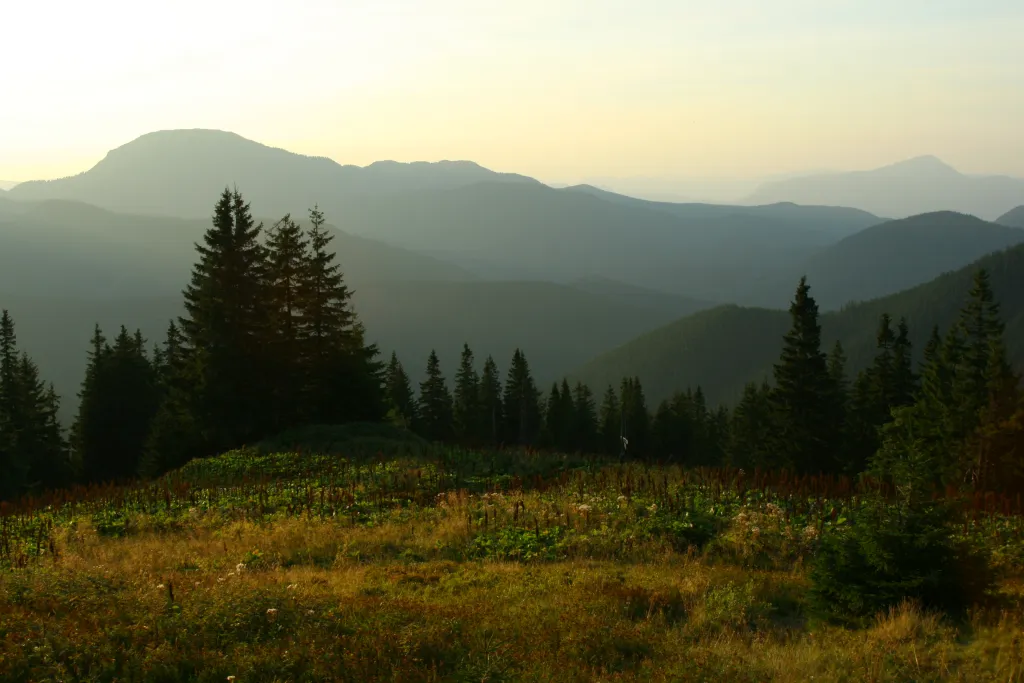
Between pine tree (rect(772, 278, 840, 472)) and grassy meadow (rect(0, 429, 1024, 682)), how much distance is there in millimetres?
31904

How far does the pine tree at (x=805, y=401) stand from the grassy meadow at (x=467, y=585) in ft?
105

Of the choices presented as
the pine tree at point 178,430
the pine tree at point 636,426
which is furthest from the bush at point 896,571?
the pine tree at point 636,426

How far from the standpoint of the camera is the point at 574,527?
565 inches

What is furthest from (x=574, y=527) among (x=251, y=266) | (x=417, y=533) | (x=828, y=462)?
(x=828, y=462)

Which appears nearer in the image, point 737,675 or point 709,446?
point 737,675

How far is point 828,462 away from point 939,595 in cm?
4223

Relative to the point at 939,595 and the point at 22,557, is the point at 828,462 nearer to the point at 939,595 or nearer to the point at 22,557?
the point at 939,595

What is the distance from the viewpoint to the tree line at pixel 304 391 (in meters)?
35.2

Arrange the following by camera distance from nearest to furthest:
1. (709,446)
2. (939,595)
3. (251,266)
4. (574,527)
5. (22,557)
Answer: (939,595) < (22,557) < (574,527) < (251,266) < (709,446)

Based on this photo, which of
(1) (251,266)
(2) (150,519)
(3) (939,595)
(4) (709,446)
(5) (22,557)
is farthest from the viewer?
(4) (709,446)

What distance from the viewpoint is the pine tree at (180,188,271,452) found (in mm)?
34500

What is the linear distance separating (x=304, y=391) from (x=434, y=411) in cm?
4045

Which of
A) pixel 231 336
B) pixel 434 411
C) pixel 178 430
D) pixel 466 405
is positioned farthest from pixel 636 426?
pixel 231 336

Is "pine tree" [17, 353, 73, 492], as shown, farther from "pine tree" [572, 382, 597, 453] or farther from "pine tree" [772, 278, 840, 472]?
"pine tree" [772, 278, 840, 472]
